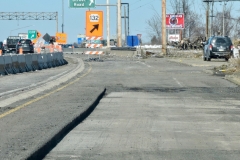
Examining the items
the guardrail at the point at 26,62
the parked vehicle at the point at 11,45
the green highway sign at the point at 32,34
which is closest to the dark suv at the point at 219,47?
the guardrail at the point at 26,62

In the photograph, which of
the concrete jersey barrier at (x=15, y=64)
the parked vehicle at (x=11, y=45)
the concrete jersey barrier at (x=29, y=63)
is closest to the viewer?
the concrete jersey barrier at (x=15, y=64)

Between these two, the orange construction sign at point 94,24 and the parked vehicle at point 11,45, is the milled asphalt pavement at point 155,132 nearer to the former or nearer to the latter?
the orange construction sign at point 94,24

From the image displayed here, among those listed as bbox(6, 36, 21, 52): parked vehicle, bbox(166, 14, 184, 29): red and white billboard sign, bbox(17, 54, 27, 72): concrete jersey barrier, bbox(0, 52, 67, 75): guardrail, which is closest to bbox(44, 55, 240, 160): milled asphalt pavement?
bbox(0, 52, 67, 75): guardrail

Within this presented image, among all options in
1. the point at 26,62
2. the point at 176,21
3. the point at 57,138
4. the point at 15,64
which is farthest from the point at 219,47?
the point at 57,138

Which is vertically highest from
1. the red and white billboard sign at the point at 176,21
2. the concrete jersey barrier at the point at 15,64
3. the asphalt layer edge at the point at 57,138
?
the red and white billboard sign at the point at 176,21

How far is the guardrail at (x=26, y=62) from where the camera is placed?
2946cm

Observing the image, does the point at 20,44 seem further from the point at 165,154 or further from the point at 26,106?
Result: the point at 165,154

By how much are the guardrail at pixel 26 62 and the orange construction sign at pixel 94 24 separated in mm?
4478

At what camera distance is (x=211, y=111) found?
1443 cm

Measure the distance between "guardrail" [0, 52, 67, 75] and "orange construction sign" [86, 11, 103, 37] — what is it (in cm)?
448

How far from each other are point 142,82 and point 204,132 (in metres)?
12.4

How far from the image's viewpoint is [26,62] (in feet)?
109

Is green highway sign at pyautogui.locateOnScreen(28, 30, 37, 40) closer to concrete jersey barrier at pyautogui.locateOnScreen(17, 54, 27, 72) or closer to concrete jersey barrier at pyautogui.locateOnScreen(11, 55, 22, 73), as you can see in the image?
concrete jersey barrier at pyautogui.locateOnScreen(17, 54, 27, 72)

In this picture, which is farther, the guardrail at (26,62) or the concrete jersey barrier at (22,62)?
the concrete jersey barrier at (22,62)
